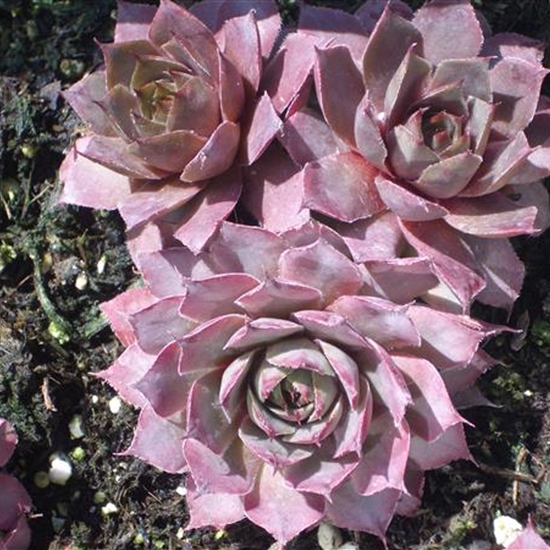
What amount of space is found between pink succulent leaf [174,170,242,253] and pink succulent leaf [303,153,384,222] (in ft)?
0.48

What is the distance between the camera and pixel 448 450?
1662 mm

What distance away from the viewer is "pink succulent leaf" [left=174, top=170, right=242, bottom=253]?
1.60 m

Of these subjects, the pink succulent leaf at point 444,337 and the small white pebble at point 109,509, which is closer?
the pink succulent leaf at point 444,337

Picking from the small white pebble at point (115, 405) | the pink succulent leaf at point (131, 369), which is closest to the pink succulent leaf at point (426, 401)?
the pink succulent leaf at point (131, 369)

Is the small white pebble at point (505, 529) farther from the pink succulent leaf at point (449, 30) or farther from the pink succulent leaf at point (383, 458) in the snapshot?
the pink succulent leaf at point (449, 30)

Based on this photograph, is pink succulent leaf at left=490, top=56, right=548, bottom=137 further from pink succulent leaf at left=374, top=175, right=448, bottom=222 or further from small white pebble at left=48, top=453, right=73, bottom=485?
small white pebble at left=48, top=453, right=73, bottom=485

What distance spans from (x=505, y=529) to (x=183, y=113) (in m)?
1.00

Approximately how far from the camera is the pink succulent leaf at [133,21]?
5.74ft

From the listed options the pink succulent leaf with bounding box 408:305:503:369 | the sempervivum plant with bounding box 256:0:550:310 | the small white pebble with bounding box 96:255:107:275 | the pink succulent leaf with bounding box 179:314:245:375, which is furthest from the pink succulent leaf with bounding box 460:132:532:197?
the small white pebble with bounding box 96:255:107:275

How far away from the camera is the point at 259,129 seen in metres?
1.59

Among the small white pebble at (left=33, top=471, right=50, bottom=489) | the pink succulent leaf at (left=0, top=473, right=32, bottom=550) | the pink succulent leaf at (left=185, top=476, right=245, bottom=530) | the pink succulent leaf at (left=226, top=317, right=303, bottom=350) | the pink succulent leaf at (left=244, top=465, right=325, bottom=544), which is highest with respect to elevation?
the pink succulent leaf at (left=226, top=317, right=303, bottom=350)

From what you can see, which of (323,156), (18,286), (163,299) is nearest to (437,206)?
(323,156)

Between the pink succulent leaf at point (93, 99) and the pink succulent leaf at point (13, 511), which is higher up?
the pink succulent leaf at point (93, 99)

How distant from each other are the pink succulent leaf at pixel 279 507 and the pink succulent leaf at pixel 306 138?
20.7 inches
